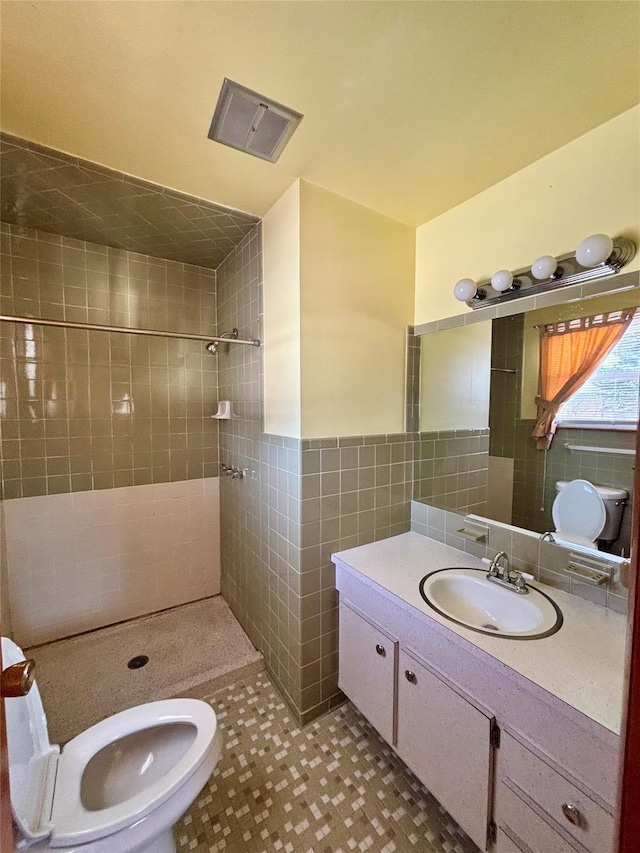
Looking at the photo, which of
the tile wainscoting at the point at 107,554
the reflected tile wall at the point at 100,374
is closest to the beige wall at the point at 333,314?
the reflected tile wall at the point at 100,374

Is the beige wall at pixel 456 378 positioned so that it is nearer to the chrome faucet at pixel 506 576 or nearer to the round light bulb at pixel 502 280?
the round light bulb at pixel 502 280

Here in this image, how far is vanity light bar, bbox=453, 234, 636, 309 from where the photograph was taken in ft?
3.43

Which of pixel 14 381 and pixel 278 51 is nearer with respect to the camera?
pixel 278 51

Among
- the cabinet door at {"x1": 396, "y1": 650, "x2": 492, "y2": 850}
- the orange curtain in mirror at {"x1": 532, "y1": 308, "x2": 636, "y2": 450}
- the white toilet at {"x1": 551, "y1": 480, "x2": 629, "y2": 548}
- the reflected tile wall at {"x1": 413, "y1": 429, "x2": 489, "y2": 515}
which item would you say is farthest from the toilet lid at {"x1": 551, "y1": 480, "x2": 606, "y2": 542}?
the cabinet door at {"x1": 396, "y1": 650, "x2": 492, "y2": 850}

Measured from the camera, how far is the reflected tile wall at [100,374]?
1.90m

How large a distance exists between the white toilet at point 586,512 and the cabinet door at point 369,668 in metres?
0.79

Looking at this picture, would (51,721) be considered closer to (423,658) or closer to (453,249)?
(423,658)

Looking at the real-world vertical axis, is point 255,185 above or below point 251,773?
above

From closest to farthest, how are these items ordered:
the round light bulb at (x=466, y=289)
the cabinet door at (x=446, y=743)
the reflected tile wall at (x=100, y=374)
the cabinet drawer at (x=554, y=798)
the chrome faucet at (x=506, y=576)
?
1. the cabinet drawer at (x=554, y=798)
2. the cabinet door at (x=446, y=743)
3. the chrome faucet at (x=506, y=576)
4. the round light bulb at (x=466, y=289)
5. the reflected tile wall at (x=100, y=374)

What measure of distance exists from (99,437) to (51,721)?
4.82 feet

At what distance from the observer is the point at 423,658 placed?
3.75 ft

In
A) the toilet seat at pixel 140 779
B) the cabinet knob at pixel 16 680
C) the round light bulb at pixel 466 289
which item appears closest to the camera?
the cabinet knob at pixel 16 680

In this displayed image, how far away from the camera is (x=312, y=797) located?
1.26 m

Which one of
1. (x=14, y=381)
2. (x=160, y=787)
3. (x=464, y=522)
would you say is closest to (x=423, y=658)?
(x=464, y=522)
